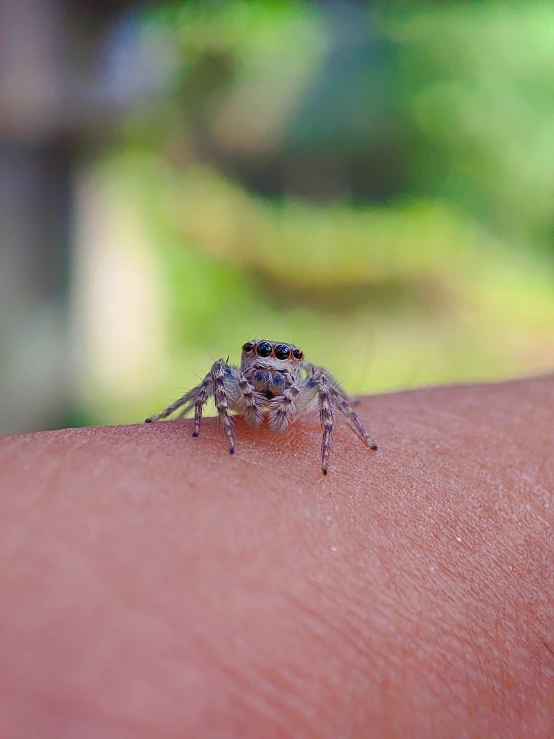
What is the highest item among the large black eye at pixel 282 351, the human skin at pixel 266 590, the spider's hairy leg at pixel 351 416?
the large black eye at pixel 282 351

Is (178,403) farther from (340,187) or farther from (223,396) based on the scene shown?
(340,187)

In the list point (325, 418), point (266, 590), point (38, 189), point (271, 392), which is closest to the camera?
point (266, 590)

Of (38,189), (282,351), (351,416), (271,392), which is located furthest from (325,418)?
(38,189)

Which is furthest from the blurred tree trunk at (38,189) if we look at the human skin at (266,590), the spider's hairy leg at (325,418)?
the human skin at (266,590)

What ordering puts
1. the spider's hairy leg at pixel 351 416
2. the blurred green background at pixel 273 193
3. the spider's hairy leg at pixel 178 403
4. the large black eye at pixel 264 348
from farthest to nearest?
the blurred green background at pixel 273 193
the large black eye at pixel 264 348
the spider's hairy leg at pixel 178 403
the spider's hairy leg at pixel 351 416

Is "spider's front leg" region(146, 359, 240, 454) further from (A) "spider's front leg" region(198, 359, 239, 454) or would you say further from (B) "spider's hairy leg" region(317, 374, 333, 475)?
(B) "spider's hairy leg" region(317, 374, 333, 475)

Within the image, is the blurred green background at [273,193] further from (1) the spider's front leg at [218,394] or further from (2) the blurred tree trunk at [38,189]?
(1) the spider's front leg at [218,394]
